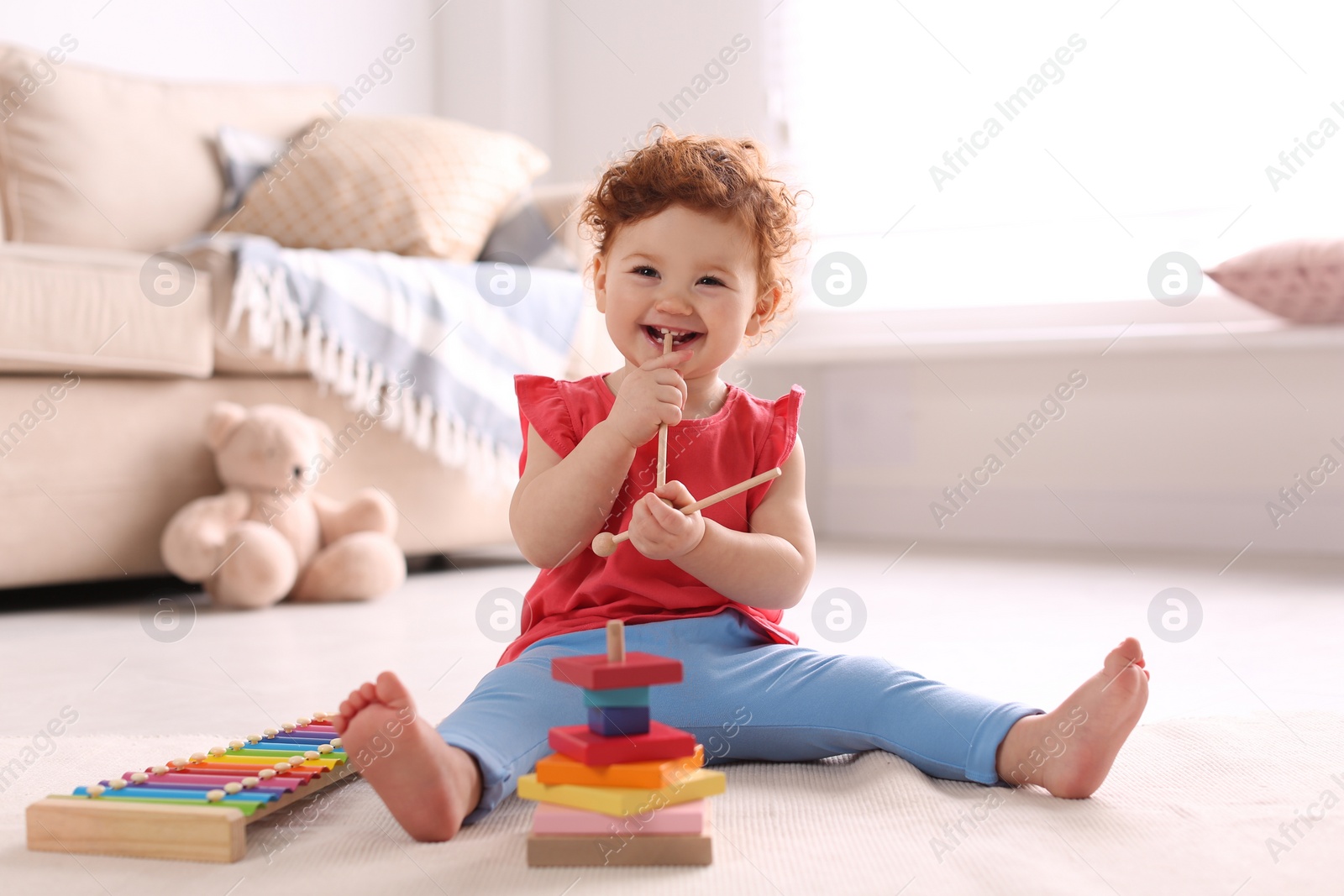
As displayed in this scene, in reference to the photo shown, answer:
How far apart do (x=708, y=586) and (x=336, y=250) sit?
4.87 feet

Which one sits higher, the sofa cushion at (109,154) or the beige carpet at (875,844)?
the sofa cushion at (109,154)

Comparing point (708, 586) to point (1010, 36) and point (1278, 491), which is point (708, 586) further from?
point (1010, 36)

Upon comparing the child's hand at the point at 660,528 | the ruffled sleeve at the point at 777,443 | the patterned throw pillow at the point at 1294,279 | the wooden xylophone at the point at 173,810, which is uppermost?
the patterned throw pillow at the point at 1294,279

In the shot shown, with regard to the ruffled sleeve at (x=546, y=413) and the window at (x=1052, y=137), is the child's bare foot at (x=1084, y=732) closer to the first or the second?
the ruffled sleeve at (x=546, y=413)

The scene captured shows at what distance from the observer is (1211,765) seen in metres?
0.85

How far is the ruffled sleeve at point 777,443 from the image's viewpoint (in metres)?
0.94

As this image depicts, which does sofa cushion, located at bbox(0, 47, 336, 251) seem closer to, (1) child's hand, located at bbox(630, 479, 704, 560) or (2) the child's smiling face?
(2) the child's smiling face

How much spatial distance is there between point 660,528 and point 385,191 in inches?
63.1

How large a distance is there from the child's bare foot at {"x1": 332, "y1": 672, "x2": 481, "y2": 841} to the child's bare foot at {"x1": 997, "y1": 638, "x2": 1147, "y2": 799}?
35cm

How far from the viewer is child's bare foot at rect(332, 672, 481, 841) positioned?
0.65 metres

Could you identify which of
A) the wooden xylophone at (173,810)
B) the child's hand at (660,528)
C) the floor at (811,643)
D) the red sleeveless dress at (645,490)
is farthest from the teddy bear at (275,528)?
the child's hand at (660,528)

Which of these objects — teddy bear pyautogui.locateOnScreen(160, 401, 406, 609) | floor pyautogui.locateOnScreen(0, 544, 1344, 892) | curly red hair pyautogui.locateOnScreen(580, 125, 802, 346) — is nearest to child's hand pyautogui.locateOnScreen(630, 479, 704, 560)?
curly red hair pyautogui.locateOnScreen(580, 125, 802, 346)

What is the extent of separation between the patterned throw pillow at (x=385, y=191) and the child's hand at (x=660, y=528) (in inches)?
59.4

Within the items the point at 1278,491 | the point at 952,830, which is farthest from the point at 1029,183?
the point at 952,830
